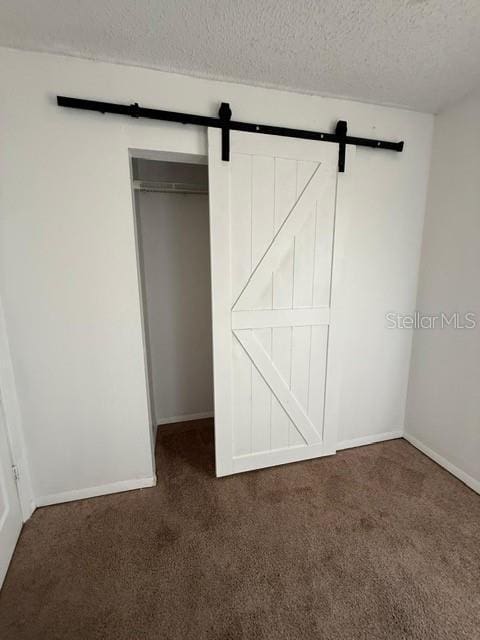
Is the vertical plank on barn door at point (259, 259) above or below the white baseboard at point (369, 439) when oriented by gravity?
above

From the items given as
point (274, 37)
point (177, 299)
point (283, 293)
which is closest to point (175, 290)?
point (177, 299)

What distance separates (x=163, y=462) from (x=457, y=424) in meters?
2.16

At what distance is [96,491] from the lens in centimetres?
179

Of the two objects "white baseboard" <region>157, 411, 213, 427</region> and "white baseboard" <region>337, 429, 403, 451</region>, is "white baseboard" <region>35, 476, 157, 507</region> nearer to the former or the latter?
"white baseboard" <region>157, 411, 213, 427</region>

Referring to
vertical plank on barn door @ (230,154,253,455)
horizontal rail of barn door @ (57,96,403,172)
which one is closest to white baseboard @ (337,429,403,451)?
vertical plank on barn door @ (230,154,253,455)

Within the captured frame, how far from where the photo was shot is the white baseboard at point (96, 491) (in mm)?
1724

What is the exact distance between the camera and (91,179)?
150 cm

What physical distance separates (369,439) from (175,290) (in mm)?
2114

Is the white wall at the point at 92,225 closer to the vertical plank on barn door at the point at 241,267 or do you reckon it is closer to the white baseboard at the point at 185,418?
the vertical plank on barn door at the point at 241,267

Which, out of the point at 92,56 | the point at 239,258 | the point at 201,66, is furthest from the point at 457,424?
the point at 92,56

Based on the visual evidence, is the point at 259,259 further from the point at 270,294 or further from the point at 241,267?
the point at 270,294

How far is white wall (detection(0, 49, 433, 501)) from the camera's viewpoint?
1.42 meters

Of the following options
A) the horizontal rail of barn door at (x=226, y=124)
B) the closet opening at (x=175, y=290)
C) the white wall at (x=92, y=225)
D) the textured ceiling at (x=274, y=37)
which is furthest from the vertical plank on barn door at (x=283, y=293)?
the closet opening at (x=175, y=290)

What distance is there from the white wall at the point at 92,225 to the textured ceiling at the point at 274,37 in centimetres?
10
